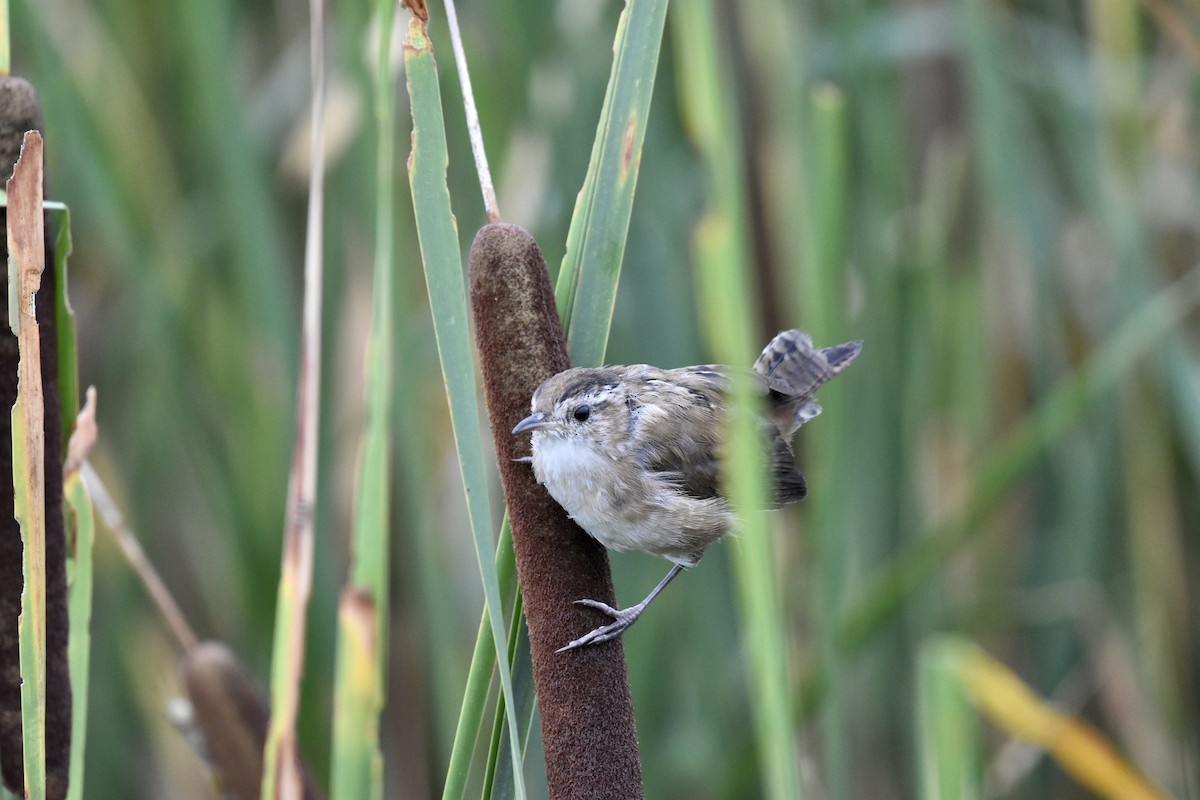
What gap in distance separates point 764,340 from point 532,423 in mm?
1309

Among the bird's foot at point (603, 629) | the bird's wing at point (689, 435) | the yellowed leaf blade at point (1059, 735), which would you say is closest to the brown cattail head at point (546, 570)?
the bird's foot at point (603, 629)

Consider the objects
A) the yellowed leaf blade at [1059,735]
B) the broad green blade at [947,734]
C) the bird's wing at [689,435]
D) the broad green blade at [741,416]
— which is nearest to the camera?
the broad green blade at [741,416]

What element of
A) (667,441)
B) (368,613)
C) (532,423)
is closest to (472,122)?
(532,423)

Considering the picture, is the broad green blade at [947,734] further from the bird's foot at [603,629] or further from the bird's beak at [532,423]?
the bird's beak at [532,423]

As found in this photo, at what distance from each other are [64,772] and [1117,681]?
217 centimetres

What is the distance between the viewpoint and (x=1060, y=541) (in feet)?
8.37

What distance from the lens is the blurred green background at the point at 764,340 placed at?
2.07m

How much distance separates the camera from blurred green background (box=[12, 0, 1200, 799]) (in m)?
2.07

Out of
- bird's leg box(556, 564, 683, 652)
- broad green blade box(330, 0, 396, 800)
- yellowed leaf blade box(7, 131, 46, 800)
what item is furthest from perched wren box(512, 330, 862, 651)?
yellowed leaf blade box(7, 131, 46, 800)

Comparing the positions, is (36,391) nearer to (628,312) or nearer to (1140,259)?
(628,312)

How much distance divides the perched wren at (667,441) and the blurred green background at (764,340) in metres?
0.26

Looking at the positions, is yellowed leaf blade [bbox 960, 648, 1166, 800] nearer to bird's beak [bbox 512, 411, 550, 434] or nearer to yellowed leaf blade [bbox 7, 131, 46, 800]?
bird's beak [bbox 512, 411, 550, 434]

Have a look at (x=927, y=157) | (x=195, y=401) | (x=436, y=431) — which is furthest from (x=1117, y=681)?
(x=195, y=401)

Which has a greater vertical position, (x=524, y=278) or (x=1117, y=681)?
(x=524, y=278)
